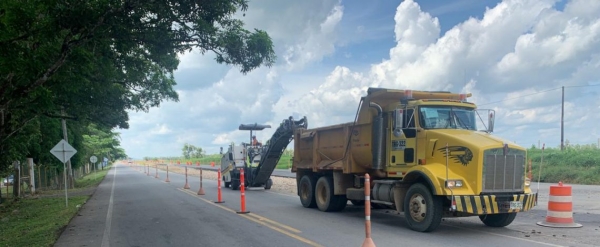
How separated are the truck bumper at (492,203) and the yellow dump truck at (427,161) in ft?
0.06

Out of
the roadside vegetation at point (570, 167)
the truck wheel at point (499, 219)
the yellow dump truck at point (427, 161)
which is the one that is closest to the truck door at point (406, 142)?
the yellow dump truck at point (427, 161)

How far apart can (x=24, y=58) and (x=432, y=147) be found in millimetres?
8013

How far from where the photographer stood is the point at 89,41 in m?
9.54

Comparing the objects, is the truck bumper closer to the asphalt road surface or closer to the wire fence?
the asphalt road surface

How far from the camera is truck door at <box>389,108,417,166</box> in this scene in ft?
35.0

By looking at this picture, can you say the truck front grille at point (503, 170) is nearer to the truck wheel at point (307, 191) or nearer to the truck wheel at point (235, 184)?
the truck wheel at point (307, 191)

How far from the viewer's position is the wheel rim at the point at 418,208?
384 inches

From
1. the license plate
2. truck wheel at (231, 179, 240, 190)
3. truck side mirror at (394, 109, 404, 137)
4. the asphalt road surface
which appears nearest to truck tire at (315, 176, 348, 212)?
the asphalt road surface

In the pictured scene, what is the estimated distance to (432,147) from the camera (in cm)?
1020

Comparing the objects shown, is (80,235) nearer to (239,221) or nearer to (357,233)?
(239,221)

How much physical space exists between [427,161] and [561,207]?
10.00ft

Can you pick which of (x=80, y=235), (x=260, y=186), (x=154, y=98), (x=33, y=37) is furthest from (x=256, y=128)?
(x=33, y=37)

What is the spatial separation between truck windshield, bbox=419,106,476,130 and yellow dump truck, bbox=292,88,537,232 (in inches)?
0.8

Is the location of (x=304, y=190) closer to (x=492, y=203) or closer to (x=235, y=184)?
(x=492, y=203)
